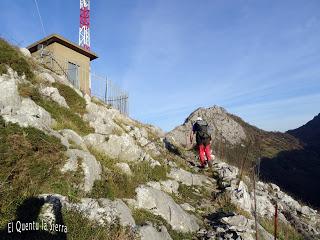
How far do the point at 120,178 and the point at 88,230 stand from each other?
2885 millimetres

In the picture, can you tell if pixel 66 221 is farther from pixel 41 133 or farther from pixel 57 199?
pixel 41 133

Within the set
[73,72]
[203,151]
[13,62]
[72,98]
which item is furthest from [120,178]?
[73,72]

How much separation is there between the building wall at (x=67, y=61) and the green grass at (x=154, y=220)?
566 inches

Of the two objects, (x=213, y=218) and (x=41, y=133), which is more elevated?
(x=41, y=133)

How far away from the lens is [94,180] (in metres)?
9.23

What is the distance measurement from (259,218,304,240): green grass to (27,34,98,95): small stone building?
1389cm

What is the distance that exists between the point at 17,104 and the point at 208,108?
5140 cm

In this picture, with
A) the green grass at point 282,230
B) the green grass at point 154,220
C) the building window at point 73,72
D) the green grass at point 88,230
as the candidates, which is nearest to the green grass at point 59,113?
the green grass at point 154,220

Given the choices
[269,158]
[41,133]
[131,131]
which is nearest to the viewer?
[41,133]

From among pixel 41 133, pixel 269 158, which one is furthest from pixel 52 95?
pixel 269 158

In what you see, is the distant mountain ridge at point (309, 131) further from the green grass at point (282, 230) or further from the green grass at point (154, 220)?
the green grass at point (154, 220)

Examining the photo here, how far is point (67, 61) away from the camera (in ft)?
78.0

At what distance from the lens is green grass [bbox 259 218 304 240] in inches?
484

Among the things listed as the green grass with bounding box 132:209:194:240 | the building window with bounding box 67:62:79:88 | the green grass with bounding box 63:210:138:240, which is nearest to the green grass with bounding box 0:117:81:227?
the green grass with bounding box 63:210:138:240
